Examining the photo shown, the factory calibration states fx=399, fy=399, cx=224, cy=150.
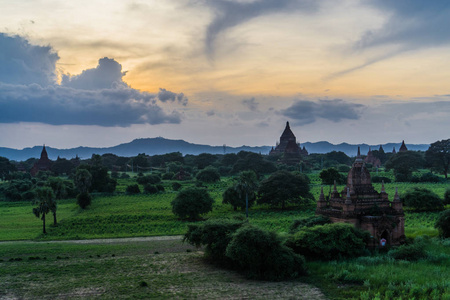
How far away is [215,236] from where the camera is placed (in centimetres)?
2692

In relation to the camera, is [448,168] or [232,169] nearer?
[448,168]

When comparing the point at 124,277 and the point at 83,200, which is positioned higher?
the point at 83,200

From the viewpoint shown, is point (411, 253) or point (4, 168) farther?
point (4, 168)

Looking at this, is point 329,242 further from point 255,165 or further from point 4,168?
point 4,168

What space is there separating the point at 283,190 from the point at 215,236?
95.9 feet

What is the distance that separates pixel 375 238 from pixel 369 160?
9944cm

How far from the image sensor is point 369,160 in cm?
12219

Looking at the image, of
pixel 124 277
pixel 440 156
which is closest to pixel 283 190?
pixel 124 277

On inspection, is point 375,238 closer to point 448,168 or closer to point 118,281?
point 118,281

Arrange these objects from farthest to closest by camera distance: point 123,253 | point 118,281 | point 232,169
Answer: point 232,169 → point 123,253 → point 118,281

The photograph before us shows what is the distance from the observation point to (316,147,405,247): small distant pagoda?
2877 centimetres

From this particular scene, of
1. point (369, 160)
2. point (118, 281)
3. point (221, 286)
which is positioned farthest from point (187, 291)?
point (369, 160)

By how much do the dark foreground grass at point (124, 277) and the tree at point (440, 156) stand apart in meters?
82.3

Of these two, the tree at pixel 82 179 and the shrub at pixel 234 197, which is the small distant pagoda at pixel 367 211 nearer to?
the shrub at pixel 234 197
